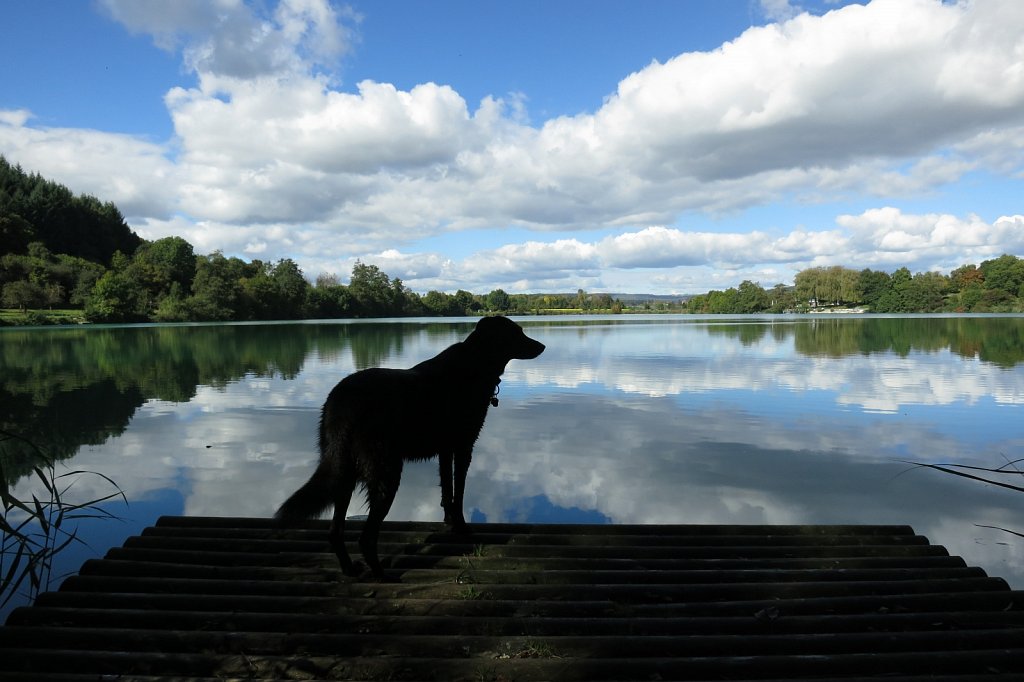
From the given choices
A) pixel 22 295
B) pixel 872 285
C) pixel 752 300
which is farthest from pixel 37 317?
pixel 872 285

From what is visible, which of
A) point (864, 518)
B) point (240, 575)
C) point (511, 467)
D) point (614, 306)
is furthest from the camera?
point (614, 306)

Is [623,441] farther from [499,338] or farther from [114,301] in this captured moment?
[114,301]

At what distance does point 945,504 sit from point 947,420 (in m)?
5.88

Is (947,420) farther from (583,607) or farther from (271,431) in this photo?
(271,431)

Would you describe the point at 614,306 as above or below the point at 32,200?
below

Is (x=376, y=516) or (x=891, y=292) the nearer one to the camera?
(x=376, y=516)

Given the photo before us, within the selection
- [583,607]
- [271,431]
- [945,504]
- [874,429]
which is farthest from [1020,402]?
[271,431]

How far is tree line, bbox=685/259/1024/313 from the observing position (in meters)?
96.4

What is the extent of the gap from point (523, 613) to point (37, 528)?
248 inches

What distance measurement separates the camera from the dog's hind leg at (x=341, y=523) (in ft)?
13.6

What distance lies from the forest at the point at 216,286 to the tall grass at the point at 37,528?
6387cm

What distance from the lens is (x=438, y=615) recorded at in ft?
12.3

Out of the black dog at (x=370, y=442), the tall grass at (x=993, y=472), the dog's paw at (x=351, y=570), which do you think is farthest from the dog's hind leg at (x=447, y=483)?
the tall grass at (x=993, y=472)

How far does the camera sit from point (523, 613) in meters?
3.73
